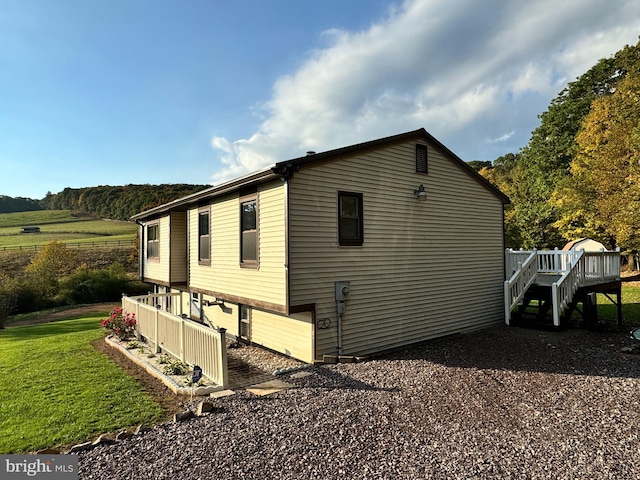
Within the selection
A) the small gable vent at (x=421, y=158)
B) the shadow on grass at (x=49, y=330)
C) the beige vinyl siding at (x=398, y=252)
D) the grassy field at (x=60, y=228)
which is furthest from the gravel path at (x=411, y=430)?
the grassy field at (x=60, y=228)

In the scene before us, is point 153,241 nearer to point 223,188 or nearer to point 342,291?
point 223,188

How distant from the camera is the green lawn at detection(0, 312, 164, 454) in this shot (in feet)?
15.6

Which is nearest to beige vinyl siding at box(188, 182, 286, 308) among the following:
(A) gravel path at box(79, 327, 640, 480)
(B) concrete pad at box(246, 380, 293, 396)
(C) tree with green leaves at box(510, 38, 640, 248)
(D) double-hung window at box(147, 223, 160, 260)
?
(B) concrete pad at box(246, 380, 293, 396)

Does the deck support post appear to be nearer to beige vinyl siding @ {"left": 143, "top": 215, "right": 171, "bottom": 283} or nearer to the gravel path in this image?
the gravel path

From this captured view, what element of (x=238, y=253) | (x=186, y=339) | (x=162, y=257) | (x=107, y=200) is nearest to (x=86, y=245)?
(x=107, y=200)

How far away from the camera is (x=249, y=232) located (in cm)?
866

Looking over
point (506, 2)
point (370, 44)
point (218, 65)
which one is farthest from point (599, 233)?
point (218, 65)

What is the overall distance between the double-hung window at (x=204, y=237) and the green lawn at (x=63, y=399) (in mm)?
3698

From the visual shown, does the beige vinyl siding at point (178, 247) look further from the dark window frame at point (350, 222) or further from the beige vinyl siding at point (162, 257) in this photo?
the dark window frame at point (350, 222)

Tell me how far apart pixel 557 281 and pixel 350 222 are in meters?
7.34

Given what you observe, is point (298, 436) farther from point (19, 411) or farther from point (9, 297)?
point (9, 297)

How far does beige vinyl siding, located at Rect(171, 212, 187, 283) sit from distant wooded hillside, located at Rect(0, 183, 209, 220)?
1686 inches

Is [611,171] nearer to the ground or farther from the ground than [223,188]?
farther from the ground

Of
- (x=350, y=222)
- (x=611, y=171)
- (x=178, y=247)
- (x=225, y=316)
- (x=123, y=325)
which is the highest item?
(x=611, y=171)
